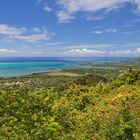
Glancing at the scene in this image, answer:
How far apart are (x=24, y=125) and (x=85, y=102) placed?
12.3m

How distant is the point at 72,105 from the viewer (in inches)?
1123

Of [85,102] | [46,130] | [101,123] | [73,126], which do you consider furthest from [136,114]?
[85,102]

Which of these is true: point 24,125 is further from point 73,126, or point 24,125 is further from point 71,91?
point 71,91

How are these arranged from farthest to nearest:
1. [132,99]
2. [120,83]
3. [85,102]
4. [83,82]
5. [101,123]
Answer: [83,82]
[120,83]
[85,102]
[132,99]
[101,123]

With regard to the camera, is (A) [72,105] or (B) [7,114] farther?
(A) [72,105]

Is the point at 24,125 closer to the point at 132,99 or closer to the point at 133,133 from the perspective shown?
Answer: the point at 133,133

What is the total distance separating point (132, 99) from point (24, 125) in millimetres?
10590

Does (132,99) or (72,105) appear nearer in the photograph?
(132,99)

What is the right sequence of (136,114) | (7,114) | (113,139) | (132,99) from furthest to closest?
1. (132,99)
2. (7,114)
3. (136,114)
4. (113,139)

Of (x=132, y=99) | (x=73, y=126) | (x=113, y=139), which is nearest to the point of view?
(x=113, y=139)

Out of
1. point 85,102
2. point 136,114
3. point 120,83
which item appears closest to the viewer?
point 136,114

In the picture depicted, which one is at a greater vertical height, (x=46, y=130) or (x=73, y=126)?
(x=46, y=130)

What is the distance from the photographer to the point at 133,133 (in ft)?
43.4

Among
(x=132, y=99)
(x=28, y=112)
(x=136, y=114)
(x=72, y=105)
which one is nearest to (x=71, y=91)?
(x=72, y=105)
